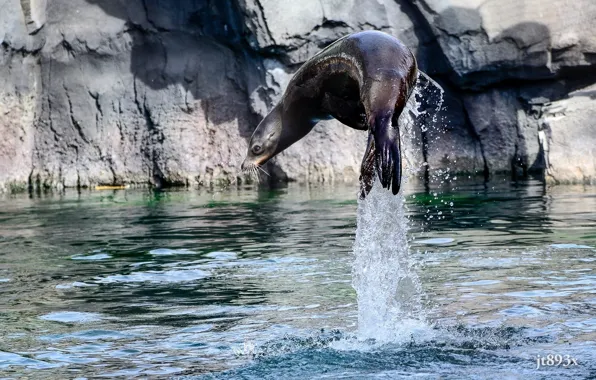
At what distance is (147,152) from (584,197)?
26.7 ft

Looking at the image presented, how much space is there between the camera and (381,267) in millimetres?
5383


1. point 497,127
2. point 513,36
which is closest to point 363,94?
point 513,36

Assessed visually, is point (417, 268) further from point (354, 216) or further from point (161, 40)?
point (161, 40)

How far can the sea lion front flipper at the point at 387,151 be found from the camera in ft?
13.7

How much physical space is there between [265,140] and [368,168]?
1007 millimetres

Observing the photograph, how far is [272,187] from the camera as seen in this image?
16.5m

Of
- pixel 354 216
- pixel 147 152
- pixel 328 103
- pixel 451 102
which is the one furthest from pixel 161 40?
pixel 328 103

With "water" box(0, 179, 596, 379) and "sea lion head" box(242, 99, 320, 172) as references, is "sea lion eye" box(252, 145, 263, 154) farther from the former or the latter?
"water" box(0, 179, 596, 379)

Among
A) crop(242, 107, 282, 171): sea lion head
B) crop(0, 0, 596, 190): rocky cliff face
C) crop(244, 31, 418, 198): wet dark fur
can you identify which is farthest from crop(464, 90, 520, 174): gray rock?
crop(244, 31, 418, 198): wet dark fur

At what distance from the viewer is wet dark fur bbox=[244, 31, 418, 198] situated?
4238mm

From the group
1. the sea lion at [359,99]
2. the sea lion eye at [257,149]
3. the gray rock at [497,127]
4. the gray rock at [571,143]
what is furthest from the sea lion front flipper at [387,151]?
the gray rock at [497,127]

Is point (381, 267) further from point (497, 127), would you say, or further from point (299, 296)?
point (497, 127)

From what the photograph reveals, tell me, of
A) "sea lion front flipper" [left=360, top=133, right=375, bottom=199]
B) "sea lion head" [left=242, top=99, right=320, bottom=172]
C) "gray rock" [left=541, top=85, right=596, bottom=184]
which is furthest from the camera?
"gray rock" [left=541, top=85, right=596, bottom=184]

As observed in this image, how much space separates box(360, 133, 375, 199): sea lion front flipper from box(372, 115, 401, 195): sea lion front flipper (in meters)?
0.08
